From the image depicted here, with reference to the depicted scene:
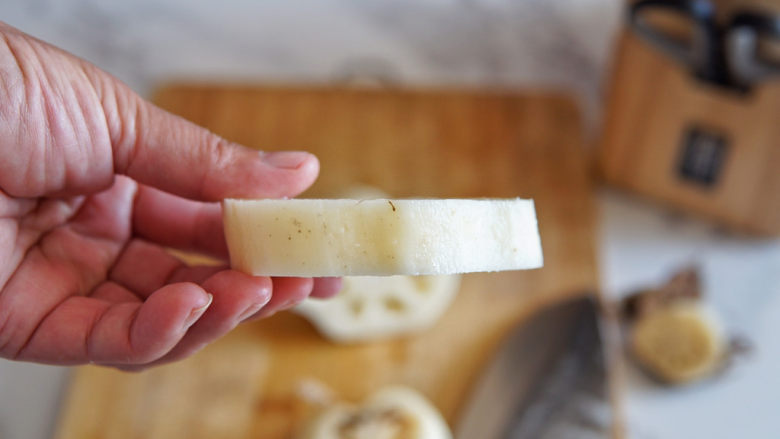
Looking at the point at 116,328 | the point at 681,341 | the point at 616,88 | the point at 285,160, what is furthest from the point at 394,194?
the point at 116,328

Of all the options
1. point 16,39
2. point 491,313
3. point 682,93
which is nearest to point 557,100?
point 682,93

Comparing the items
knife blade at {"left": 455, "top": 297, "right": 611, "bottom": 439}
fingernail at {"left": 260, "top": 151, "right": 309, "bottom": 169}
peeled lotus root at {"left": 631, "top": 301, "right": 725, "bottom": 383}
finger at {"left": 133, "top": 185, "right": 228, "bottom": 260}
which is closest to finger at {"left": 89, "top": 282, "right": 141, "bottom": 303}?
finger at {"left": 133, "top": 185, "right": 228, "bottom": 260}

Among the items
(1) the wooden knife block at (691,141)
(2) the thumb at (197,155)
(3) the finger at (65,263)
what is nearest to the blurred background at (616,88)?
(1) the wooden knife block at (691,141)

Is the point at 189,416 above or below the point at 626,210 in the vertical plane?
below

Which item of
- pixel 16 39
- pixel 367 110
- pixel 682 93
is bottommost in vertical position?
pixel 367 110

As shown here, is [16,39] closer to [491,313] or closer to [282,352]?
[282,352]

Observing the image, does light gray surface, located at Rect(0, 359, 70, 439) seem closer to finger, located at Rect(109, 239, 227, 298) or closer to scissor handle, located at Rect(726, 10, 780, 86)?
finger, located at Rect(109, 239, 227, 298)

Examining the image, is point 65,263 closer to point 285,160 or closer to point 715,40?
point 285,160
